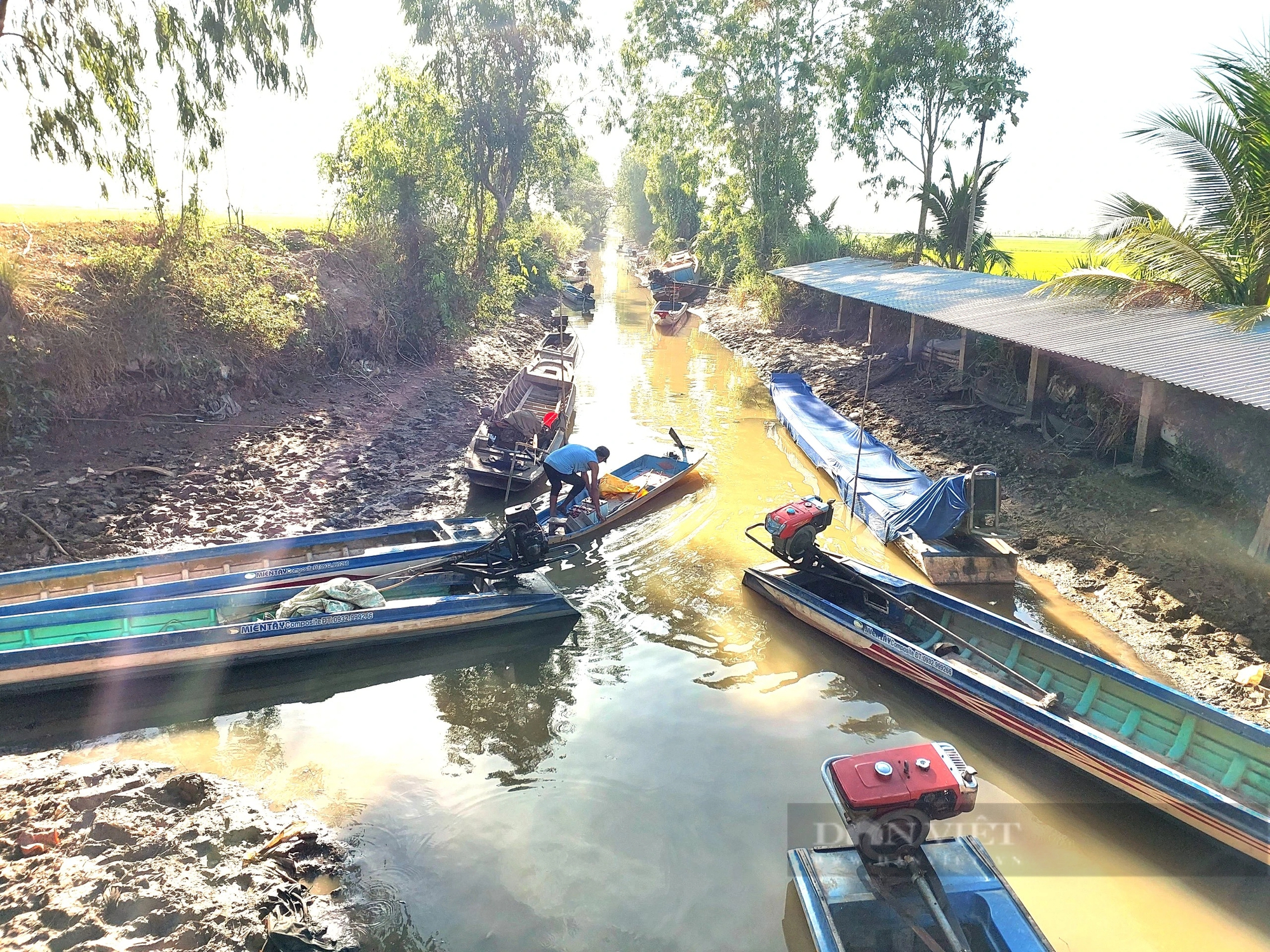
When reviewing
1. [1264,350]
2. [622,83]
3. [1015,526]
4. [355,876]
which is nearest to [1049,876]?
[355,876]

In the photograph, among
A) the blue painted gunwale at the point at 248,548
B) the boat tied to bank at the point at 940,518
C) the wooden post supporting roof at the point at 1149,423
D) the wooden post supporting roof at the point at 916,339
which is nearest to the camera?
the blue painted gunwale at the point at 248,548

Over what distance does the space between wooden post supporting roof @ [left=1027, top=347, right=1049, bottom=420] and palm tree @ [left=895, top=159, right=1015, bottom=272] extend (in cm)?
1243

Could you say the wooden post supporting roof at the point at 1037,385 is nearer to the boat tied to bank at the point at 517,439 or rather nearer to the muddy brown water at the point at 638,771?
the muddy brown water at the point at 638,771

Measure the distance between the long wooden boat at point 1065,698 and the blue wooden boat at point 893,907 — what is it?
205 centimetres

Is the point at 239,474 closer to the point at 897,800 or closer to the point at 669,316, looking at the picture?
the point at 897,800

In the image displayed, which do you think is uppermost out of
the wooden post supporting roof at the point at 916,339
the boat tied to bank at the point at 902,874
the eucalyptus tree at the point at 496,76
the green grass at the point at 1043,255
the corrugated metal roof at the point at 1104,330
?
the eucalyptus tree at the point at 496,76

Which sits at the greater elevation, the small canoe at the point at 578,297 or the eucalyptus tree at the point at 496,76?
the eucalyptus tree at the point at 496,76

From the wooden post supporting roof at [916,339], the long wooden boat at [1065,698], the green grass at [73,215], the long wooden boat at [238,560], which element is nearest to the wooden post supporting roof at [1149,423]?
the long wooden boat at [1065,698]

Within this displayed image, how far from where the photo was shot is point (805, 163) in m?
34.9

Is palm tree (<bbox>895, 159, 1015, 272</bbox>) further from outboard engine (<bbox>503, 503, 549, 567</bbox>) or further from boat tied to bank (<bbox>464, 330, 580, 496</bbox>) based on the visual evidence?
outboard engine (<bbox>503, 503, 549, 567</bbox>)

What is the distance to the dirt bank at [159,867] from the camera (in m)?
4.70

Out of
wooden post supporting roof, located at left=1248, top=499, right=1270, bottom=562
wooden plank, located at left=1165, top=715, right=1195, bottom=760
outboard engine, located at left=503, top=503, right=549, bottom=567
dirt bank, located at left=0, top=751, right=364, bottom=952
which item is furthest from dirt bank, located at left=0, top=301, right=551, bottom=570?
wooden post supporting roof, located at left=1248, top=499, right=1270, bottom=562

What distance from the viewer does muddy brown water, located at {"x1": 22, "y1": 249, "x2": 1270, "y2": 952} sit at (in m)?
5.38

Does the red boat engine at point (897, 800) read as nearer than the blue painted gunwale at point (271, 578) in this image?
Yes
